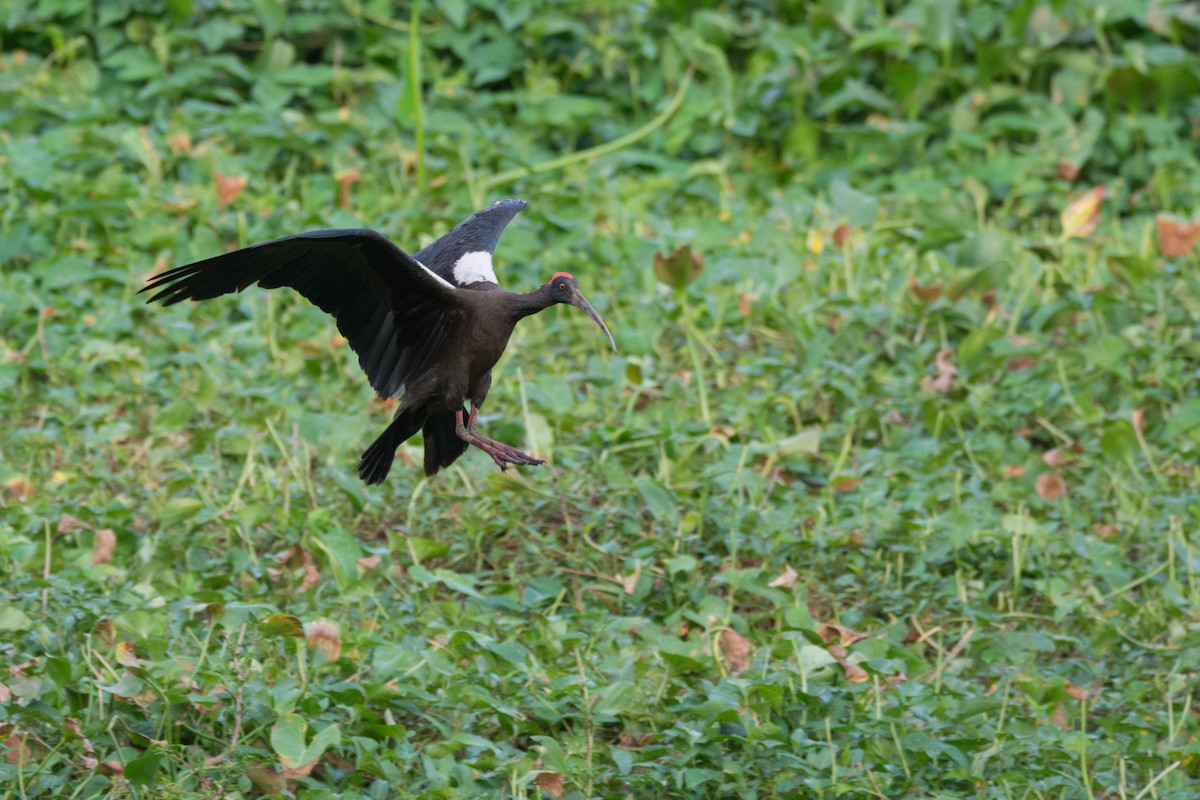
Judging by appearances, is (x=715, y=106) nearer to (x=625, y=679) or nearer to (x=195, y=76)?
(x=195, y=76)

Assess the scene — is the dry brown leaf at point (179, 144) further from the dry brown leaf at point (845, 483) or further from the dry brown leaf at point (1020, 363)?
the dry brown leaf at point (1020, 363)

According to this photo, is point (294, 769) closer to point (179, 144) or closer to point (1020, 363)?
point (1020, 363)

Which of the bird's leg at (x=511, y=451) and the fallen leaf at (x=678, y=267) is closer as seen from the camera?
the bird's leg at (x=511, y=451)

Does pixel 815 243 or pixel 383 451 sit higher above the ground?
pixel 383 451

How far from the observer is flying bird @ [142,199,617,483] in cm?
432

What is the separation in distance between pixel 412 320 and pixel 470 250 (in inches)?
19.7

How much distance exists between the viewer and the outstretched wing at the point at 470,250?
194 inches

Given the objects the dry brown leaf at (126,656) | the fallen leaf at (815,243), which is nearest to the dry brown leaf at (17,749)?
the dry brown leaf at (126,656)

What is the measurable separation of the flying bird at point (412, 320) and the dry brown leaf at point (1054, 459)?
2354mm

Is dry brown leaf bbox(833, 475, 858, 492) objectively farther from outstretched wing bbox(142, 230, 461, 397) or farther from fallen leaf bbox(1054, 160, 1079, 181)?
fallen leaf bbox(1054, 160, 1079, 181)

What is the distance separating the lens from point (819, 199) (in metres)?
8.30

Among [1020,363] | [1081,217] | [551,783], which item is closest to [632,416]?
[1020,363]

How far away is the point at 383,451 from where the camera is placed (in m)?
4.75

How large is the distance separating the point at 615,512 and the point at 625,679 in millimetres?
981
